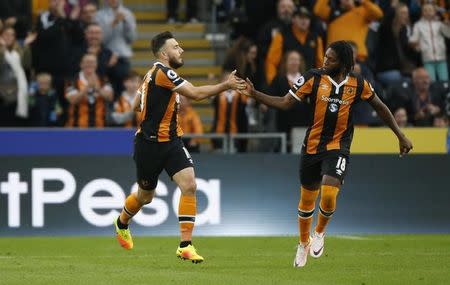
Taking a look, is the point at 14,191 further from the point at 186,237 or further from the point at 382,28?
the point at 382,28

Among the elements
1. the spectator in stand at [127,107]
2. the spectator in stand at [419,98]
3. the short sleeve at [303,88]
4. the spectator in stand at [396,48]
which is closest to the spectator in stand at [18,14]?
the spectator in stand at [127,107]

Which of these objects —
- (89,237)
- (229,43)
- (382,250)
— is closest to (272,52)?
(229,43)

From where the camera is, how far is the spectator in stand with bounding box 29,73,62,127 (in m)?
19.1

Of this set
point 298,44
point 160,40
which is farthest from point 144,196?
point 298,44

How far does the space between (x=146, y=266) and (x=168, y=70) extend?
200 cm

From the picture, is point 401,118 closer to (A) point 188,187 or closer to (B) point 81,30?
(B) point 81,30

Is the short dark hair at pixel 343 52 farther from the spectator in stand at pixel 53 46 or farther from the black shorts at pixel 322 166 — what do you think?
the spectator in stand at pixel 53 46

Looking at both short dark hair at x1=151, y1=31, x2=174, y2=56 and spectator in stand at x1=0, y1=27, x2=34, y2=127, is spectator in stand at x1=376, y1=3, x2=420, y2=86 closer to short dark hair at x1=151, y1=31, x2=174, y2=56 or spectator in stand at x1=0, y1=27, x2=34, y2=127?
spectator in stand at x1=0, y1=27, x2=34, y2=127

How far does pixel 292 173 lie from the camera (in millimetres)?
18109

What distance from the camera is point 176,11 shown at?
74.7 ft

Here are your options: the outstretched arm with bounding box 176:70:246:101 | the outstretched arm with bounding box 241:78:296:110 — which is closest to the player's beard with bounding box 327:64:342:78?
the outstretched arm with bounding box 241:78:296:110

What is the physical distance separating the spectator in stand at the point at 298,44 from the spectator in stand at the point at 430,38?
1882 millimetres

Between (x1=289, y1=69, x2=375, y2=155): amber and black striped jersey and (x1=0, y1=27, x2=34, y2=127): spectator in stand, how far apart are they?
7.47 metres

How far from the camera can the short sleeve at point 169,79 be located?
41.8 feet
